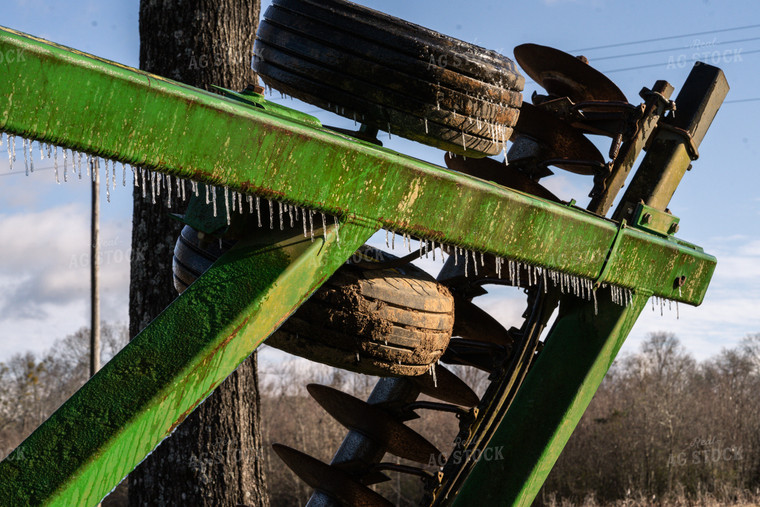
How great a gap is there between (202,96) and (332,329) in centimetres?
106

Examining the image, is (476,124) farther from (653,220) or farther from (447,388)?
(447,388)

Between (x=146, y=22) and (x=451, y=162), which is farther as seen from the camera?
(x=146, y=22)

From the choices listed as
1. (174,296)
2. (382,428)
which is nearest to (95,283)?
(174,296)

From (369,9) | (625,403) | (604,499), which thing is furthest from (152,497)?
(625,403)

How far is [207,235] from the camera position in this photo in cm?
245

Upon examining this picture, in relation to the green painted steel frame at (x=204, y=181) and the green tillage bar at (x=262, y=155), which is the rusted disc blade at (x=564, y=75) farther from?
the green painted steel frame at (x=204, y=181)

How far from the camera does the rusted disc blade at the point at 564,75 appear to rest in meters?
3.71

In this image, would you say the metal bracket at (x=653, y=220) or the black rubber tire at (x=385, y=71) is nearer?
the black rubber tire at (x=385, y=71)

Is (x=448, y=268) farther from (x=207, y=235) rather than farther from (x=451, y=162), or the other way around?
(x=207, y=235)

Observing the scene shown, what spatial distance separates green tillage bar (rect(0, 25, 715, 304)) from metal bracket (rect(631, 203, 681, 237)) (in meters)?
0.51

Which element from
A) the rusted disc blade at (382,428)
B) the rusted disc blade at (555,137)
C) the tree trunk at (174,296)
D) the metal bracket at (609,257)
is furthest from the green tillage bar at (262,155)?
the tree trunk at (174,296)

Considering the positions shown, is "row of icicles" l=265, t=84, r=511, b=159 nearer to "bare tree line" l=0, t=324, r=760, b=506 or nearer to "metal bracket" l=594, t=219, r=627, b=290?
"metal bracket" l=594, t=219, r=627, b=290

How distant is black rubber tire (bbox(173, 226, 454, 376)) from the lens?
277 centimetres

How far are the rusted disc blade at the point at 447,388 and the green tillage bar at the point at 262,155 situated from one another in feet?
3.79
